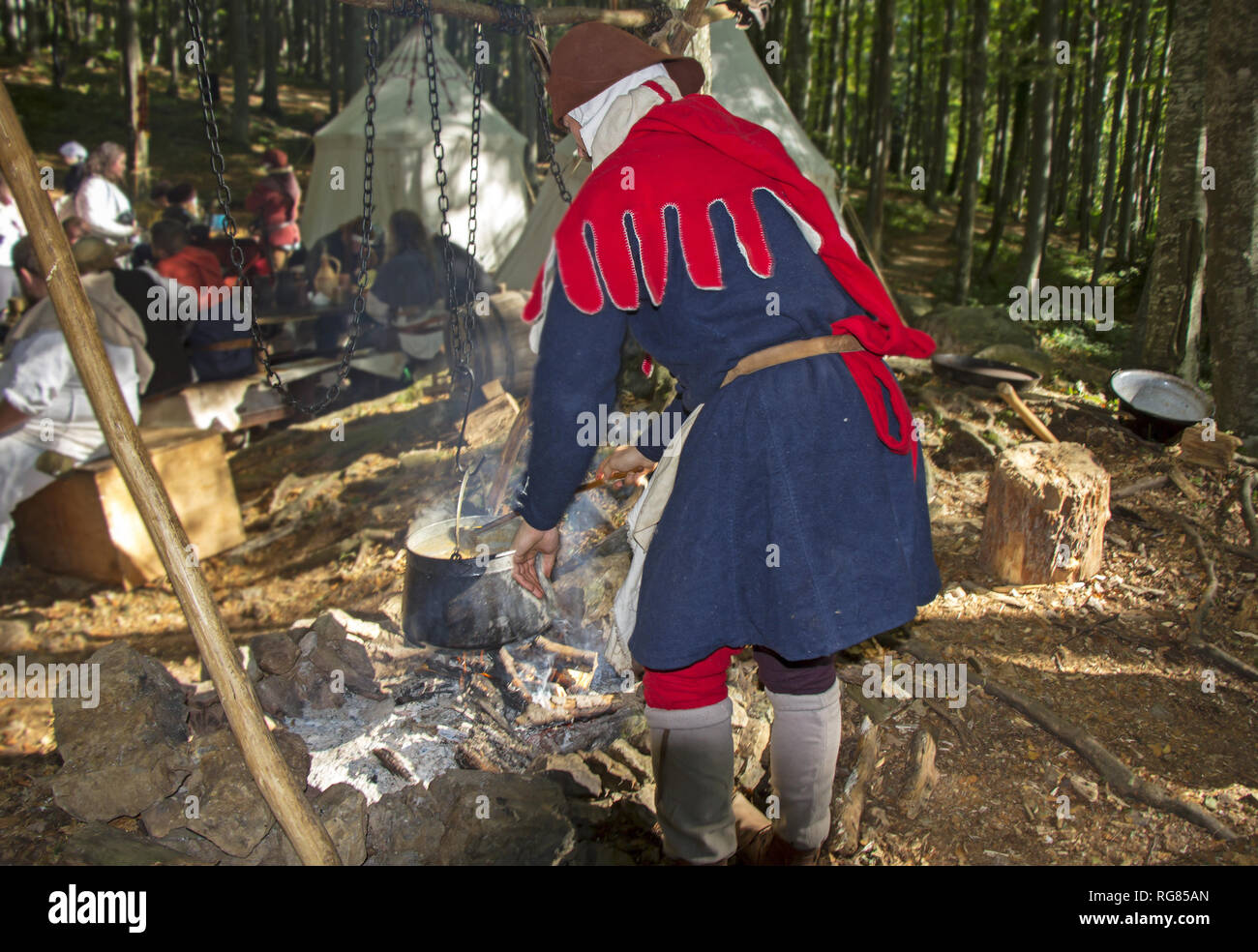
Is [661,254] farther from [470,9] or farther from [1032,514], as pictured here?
[1032,514]

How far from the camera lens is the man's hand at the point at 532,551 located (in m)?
2.06

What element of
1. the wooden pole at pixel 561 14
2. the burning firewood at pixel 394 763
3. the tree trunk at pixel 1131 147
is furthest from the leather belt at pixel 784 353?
the tree trunk at pixel 1131 147

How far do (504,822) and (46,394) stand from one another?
3.72 m

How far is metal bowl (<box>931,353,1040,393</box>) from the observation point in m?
6.25

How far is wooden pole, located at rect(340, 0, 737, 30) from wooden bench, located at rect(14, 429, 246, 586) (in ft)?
10.9

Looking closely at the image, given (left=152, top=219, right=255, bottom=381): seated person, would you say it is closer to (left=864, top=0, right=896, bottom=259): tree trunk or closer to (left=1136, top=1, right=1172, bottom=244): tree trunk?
(left=864, top=0, right=896, bottom=259): tree trunk

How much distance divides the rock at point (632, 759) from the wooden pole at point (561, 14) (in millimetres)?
2536

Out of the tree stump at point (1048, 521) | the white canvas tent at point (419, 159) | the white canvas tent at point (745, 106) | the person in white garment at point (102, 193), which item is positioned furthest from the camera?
the white canvas tent at point (419, 159)

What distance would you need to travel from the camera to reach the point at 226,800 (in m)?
2.33

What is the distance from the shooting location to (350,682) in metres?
3.14

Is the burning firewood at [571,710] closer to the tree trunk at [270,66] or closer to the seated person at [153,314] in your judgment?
the seated person at [153,314]

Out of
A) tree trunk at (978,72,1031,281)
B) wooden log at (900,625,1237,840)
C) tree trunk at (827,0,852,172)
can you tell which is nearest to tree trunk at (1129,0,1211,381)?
wooden log at (900,625,1237,840)

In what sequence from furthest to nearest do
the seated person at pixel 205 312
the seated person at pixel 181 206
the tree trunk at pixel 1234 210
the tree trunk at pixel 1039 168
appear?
the tree trunk at pixel 1039 168 → the seated person at pixel 181 206 → the seated person at pixel 205 312 → the tree trunk at pixel 1234 210

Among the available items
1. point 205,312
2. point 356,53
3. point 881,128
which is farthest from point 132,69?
point 881,128
